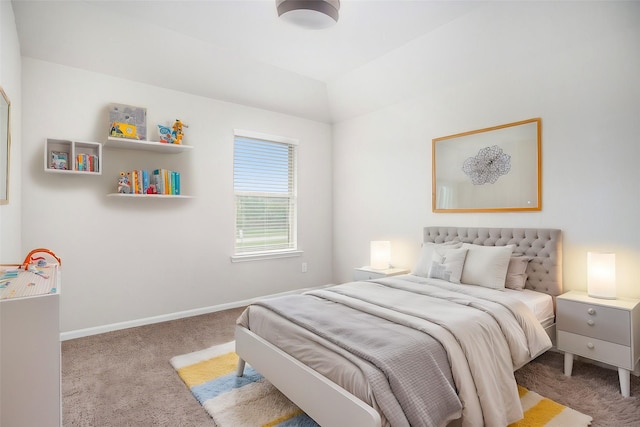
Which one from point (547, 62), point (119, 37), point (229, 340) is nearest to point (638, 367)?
point (547, 62)

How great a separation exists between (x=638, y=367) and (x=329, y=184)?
3.75 metres

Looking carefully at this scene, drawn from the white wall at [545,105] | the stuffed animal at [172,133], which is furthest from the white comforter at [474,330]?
the stuffed animal at [172,133]

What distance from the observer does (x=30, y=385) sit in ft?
4.47

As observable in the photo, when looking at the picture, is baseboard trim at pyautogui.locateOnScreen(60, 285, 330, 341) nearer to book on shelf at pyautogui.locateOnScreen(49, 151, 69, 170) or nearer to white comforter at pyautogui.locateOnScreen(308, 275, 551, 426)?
book on shelf at pyautogui.locateOnScreen(49, 151, 69, 170)

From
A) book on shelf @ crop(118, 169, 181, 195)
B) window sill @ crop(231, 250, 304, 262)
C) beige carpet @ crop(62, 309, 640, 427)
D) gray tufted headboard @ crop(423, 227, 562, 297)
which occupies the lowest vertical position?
beige carpet @ crop(62, 309, 640, 427)

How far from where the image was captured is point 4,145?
2199mm

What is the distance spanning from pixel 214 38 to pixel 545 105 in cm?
308

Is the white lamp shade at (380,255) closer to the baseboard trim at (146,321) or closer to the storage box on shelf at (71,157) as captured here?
the baseboard trim at (146,321)

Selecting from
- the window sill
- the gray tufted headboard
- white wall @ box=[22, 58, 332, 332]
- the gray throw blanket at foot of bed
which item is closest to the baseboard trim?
white wall @ box=[22, 58, 332, 332]

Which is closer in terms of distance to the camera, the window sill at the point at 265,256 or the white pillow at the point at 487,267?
the white pillow at the point at 487,267

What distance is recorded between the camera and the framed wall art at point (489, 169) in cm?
305

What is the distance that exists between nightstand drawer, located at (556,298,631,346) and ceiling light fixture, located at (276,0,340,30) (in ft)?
8.80

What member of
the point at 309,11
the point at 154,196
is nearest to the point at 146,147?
the point at 154,196

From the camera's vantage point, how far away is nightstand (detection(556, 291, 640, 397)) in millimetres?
2207
